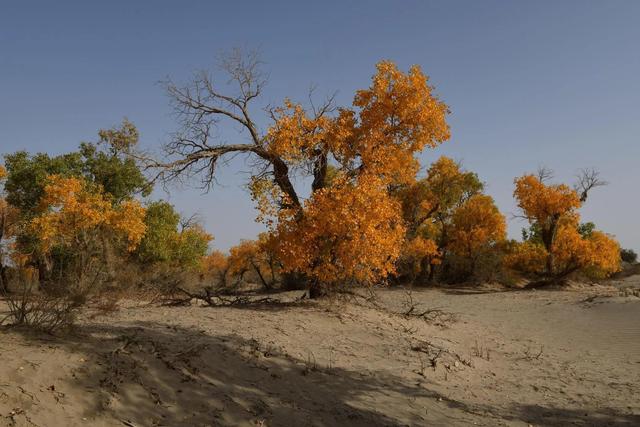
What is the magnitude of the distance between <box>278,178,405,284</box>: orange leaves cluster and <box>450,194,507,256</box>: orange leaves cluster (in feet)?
69.3

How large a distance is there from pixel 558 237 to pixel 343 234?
22516 millimetres

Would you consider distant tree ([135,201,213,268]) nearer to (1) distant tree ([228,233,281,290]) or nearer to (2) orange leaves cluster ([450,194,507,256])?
(1) distant tree ([228,233,281,290])

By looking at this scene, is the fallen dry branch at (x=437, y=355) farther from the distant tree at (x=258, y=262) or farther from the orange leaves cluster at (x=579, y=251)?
the orange leaves cluster at (x=579, y=251)

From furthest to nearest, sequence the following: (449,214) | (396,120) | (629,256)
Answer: (629,256) < (449,214) < (396,120)

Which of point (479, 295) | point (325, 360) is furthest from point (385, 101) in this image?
point (479, 295)

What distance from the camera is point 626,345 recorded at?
42.5 ft

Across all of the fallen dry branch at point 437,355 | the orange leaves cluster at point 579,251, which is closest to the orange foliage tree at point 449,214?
the orange leaves cluster at point 579,251

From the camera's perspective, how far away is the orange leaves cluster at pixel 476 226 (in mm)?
32312

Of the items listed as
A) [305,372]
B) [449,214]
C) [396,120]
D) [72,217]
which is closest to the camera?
[305,372]

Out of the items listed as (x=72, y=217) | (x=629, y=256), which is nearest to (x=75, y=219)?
(x=72, y=217)

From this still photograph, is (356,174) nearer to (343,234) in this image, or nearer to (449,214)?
(343,234)

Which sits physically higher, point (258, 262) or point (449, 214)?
point (449, 214)

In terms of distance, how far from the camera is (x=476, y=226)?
3259 centimetres

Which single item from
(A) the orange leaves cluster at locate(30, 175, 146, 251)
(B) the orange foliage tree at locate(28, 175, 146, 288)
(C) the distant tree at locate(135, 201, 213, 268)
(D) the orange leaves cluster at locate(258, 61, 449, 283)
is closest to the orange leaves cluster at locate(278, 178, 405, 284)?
(D) the orange leaves cluster at locate(258, 61, 449, 283)
